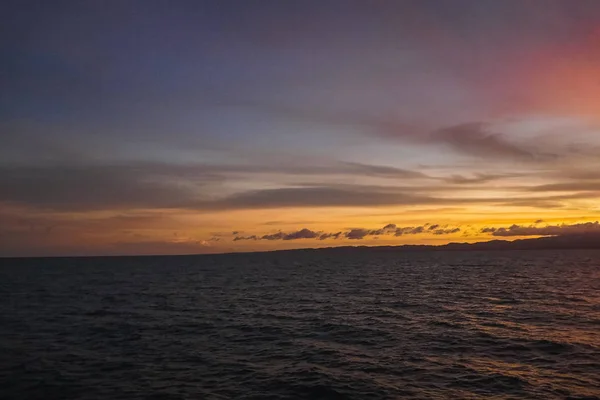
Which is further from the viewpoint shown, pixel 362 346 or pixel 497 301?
pixel 497 301

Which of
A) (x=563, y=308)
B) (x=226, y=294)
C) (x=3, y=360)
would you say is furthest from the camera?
(x=226, y=294)

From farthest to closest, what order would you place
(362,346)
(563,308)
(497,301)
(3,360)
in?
(497,301)
(563,308)
(362,346)
(3,360)

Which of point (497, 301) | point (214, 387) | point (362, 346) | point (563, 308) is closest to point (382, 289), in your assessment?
point (497, 301)

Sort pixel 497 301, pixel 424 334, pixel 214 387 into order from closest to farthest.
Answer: pixel 214 387
pixel 424 334
pixel 497 301

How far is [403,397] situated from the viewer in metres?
23.4

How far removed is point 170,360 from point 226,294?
4445 centimetres

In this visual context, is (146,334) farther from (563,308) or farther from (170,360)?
(563,308)

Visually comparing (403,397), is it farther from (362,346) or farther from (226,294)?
(226,294)

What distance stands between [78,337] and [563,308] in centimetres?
5104

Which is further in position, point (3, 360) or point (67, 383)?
point (3, 360)

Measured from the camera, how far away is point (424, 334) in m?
38.7

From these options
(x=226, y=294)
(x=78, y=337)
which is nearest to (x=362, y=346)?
(x=78, y=337)

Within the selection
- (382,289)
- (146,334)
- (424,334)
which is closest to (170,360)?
(146,334)

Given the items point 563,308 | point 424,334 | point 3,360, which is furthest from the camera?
point 563,308
